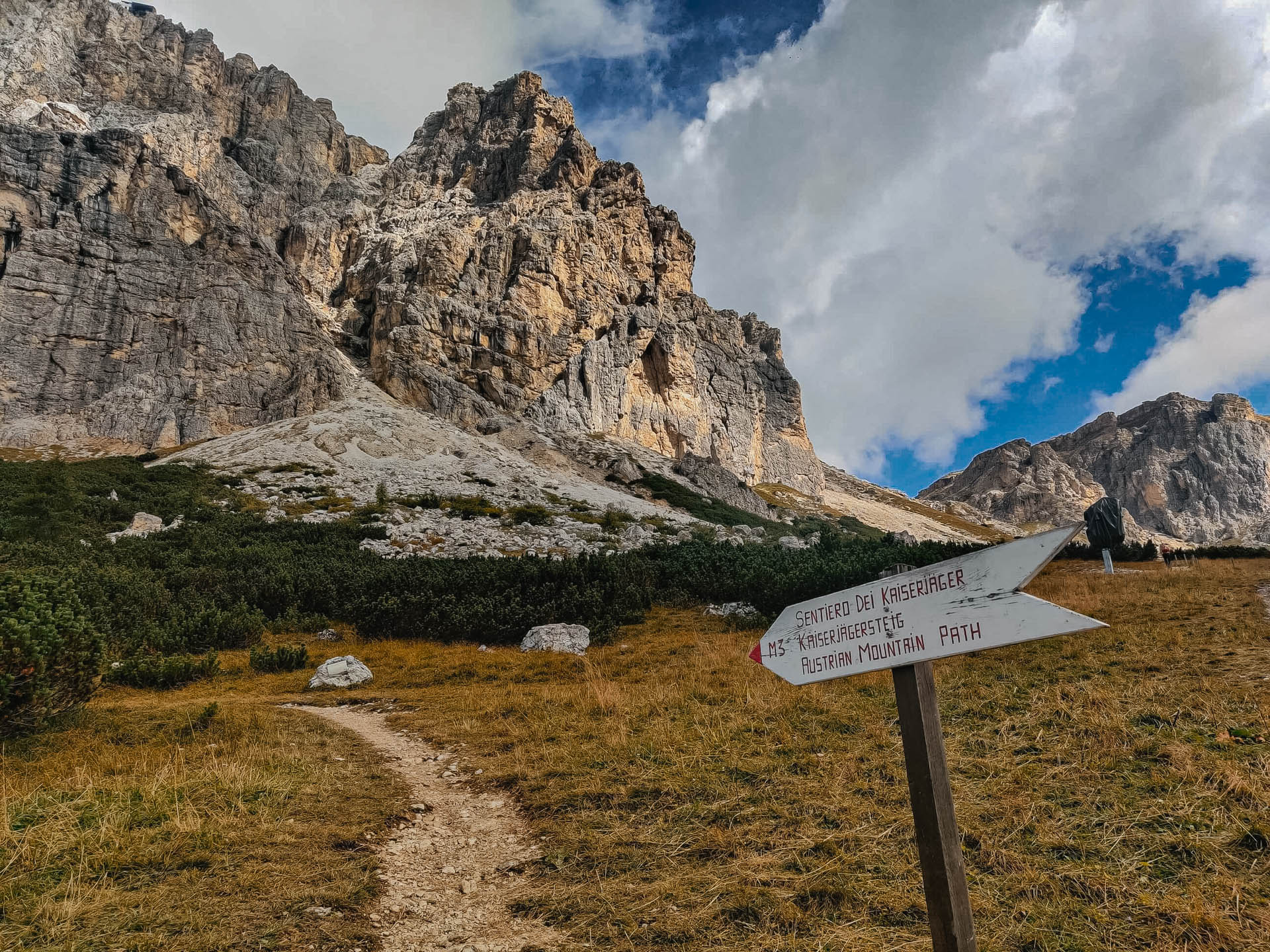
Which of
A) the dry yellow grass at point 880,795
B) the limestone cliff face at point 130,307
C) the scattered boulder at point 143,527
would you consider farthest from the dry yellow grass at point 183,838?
the limestone cliff face at point 130,307

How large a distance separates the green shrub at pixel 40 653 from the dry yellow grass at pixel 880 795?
147 cm

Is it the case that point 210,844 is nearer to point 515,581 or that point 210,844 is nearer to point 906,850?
point 906,850

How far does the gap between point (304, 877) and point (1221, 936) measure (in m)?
5.73

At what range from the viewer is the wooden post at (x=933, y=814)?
8.65 feet

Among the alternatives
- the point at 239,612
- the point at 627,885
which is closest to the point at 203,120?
the point at 239,612

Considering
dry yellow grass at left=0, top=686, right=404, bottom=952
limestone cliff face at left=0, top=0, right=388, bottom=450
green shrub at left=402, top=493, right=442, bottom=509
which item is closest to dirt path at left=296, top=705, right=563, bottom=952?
dry yellow grass at left=0, top=686, right=404, bottom=952

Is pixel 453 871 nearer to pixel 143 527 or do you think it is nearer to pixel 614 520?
pixel 143 527

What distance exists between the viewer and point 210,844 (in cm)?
479

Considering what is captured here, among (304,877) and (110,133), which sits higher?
(110,133)

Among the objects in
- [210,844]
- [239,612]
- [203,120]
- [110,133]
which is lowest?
[210,844]

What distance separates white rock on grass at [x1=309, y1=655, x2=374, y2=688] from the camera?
12078mm

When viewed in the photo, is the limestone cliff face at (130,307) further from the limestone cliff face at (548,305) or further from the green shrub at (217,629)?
the green shrub at (217,629)

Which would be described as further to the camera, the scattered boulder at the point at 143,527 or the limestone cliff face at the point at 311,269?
the limestone cliff face at the point at 311,269

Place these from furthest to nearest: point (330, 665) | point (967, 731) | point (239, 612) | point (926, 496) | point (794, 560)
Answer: point (926, 496)
point (794, 560)
point (239, 612)
point (330, 665)
point (967, 731)
